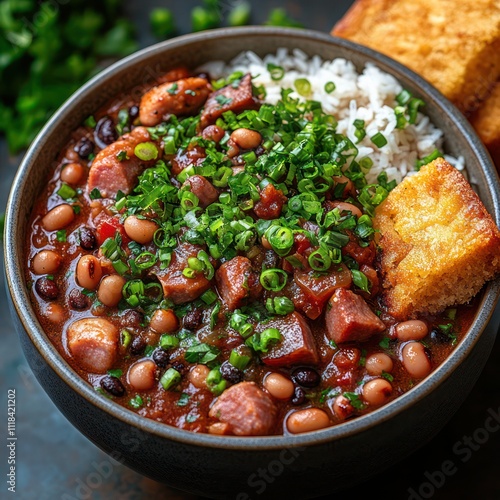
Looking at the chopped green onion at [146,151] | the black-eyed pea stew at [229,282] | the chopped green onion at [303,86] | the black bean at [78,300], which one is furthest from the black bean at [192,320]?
the chopped green onion at [303,86]

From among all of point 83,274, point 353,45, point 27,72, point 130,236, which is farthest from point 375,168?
point 27,72

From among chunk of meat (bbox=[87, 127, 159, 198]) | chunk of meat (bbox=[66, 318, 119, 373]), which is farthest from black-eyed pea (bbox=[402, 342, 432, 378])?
chunk of meat (bbox=[87, 127, 159, 198])

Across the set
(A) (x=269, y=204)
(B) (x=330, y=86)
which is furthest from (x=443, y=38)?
(A) (x=269, y=204)

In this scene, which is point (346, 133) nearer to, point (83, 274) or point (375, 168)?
point (375, 168)

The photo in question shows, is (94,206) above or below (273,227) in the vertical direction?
below

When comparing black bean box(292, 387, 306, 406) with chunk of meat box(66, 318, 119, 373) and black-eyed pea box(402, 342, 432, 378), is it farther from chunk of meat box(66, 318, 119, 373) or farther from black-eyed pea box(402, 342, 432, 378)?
chunk of meat box(66, 318, 119, 373)
